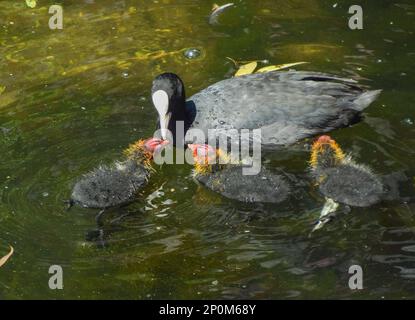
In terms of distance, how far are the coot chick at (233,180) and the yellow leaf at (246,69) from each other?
1322mm

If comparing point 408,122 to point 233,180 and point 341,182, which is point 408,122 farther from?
point 233,180

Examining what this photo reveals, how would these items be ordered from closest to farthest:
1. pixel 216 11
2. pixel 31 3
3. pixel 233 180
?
pixel 233 180
pixel 216 11
pixel 31 3

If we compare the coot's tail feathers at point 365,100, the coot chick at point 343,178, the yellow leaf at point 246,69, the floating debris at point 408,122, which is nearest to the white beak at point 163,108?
the yellow leaf at point 246,69

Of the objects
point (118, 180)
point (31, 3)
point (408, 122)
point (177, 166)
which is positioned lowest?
point (177, 166)

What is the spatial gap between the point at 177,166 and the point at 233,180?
708mm

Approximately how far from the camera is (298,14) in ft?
25.9

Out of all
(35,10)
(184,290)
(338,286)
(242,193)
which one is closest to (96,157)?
(242,193)

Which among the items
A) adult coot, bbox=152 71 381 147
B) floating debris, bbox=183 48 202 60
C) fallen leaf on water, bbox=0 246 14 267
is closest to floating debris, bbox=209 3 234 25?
floating debris, bbox=183 48 202 60

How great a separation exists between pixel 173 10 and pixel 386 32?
217 centimetres

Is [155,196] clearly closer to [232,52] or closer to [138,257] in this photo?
[138,257]

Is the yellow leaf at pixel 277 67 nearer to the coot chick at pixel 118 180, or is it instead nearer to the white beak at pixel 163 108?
the white beak at pixel 163 108

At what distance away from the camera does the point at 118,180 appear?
544cm

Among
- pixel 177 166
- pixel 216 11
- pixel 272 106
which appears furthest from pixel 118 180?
pixel 216 11

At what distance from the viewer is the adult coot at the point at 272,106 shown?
6.03 m
